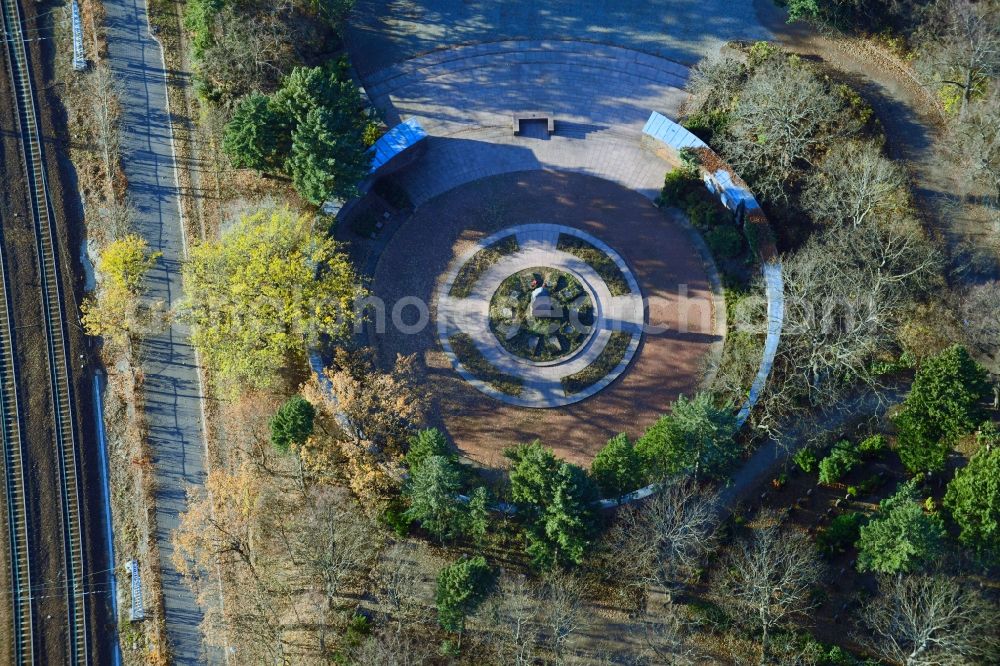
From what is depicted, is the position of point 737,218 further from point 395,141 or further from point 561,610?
point 561,610

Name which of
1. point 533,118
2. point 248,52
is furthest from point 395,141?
point 248,52

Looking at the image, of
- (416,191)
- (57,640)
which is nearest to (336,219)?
(416,191)

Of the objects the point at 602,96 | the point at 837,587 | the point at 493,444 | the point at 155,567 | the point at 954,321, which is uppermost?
the point at 602,96

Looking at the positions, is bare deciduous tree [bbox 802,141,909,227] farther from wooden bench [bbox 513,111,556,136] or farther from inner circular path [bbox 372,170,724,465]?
wooden bench [bbox 513,111,556,136]

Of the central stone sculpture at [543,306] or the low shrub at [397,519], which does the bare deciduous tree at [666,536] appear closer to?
the low shrub at [397,519]

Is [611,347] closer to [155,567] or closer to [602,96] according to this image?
[602,96]

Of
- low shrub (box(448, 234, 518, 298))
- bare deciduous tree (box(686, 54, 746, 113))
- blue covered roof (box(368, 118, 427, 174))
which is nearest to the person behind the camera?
low shrub (box(448, 234, 518, 298))

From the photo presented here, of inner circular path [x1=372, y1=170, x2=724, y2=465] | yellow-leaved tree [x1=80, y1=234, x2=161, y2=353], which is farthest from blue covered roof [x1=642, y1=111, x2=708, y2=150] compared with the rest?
yellow-leaved tree [x1=80, y1=234, x2=161, y2=353]
